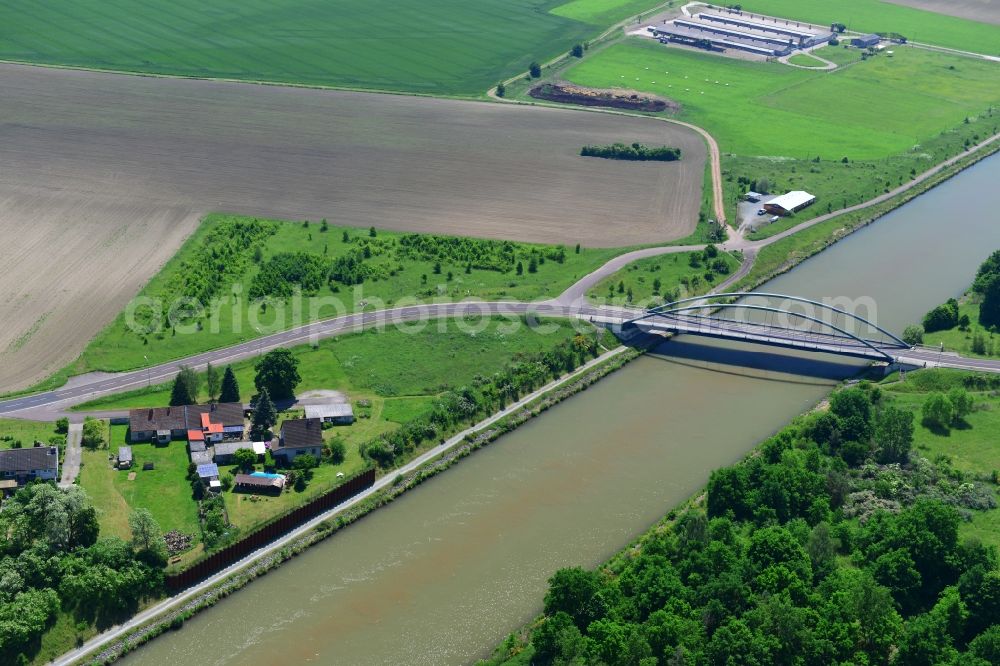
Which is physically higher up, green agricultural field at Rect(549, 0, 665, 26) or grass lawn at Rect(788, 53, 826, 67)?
green agricultural field at Rect(549, 0, 665, 26)

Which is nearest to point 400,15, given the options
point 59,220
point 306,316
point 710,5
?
point 710,5

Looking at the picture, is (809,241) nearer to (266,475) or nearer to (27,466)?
(266,475)

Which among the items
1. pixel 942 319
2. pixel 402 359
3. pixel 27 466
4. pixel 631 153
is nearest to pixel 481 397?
pixel 402 359

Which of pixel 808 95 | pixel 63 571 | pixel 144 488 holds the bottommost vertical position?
pixel 63 571

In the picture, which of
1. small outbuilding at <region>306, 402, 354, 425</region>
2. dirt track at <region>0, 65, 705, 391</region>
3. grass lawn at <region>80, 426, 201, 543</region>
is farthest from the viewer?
dirt track at <region>0, 65, 705, 391</region>

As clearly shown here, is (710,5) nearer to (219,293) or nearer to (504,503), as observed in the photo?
(219,293)

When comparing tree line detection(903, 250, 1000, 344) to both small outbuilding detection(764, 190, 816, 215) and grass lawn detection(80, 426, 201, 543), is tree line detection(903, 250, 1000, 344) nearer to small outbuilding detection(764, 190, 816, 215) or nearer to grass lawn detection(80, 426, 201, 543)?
small outbuilding detection(764, 190, 816, 215)

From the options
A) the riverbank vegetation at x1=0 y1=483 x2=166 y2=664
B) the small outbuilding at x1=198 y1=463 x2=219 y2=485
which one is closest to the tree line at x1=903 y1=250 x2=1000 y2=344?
the small outbuilding at x1=198 y1=463 x2=219 y2=485
